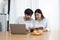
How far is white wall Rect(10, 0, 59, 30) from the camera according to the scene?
385 cm

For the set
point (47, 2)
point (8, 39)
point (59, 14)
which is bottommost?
point (8, 39)

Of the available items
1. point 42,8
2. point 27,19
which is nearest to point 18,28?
point 27,19

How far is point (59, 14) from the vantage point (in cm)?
402

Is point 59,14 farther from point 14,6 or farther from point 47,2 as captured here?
point 14,6

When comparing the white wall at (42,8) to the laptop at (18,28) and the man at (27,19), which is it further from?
the laptop at (18,28)

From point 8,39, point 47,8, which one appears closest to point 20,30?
point 8,39

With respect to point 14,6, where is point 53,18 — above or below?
below

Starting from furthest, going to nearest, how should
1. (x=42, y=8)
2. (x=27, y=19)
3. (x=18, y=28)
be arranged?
(x=42, y=8)
(x=27, y=19)
(x=18, y=28)

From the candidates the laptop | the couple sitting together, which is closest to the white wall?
the couple sitting together

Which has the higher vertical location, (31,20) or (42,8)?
(42,8)

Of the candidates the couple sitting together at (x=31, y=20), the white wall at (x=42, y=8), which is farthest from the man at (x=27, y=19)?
the white wall at (x=42, y=8)

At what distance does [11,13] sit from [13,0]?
34 centimetres

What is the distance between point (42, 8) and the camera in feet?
13.1

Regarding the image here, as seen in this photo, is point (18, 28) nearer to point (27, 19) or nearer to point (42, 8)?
point (27, 19)
